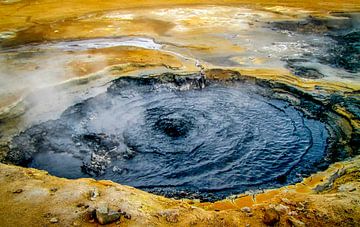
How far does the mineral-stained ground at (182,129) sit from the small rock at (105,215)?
2 cm

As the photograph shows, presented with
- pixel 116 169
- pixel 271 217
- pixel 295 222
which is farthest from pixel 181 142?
pixel 295 222

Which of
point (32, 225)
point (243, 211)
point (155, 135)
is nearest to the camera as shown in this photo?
point (32, 225)

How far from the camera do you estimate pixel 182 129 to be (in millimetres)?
8500

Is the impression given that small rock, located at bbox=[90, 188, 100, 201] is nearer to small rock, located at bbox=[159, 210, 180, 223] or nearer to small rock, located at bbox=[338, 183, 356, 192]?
small rock, located at bbox=[159, 210, 180, 223]

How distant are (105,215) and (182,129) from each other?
4.18 m

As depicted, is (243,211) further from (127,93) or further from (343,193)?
(127,93)

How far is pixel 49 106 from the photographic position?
29.8 ft

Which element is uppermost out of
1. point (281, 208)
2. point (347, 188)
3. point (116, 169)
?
point (281, 208)

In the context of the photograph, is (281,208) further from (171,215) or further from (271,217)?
(171,215)

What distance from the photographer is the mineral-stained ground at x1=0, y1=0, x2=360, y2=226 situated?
498 cm

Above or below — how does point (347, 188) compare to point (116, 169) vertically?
above

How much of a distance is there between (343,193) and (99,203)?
11.8ft

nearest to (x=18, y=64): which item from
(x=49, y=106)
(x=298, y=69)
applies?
(x=49, y=106)

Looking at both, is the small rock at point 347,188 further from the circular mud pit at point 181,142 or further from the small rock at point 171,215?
the small rock at point 171,215
